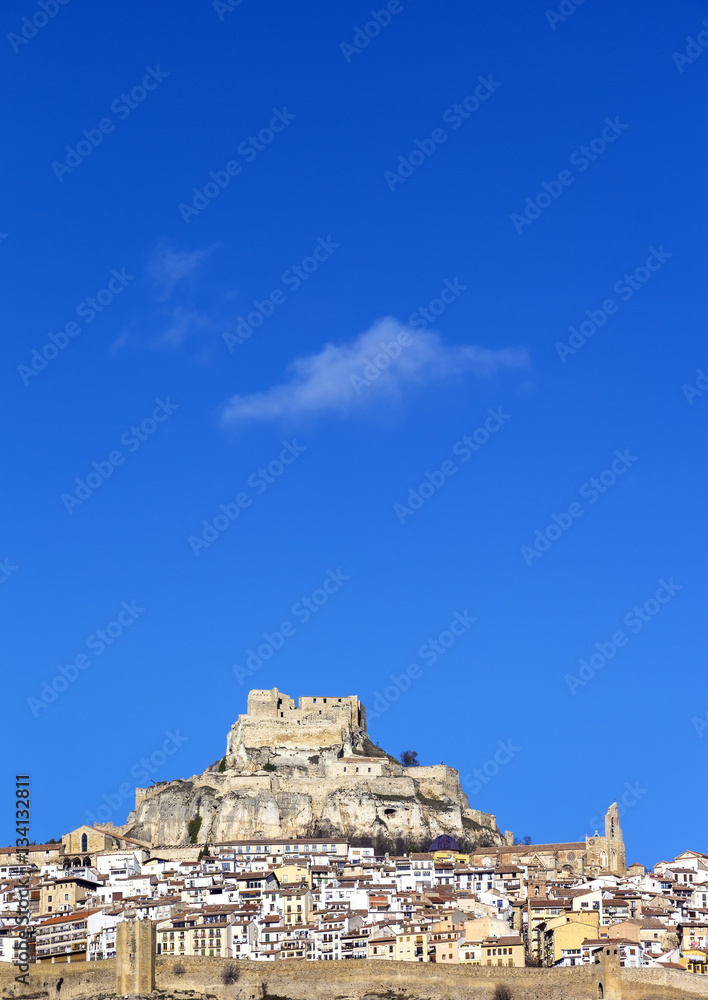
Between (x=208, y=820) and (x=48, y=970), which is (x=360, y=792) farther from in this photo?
(x=48, y=970)


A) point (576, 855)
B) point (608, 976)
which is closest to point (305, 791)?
point (576, 855)

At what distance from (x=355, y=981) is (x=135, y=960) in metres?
7.81

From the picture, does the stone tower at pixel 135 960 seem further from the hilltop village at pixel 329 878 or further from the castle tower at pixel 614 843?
the castle tower at pixel 614 843

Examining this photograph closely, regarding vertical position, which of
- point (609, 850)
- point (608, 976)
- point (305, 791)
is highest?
point (305, 791)

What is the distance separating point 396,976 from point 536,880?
1663cm

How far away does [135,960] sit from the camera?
190 feet

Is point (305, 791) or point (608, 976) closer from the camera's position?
point (608, 976)

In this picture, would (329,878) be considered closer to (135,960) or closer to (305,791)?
(135,960)

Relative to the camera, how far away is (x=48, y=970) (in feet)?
195

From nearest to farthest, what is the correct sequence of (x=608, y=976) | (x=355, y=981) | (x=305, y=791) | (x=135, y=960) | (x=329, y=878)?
(x=608, y=976)
(x=355, y=981)
(x=135, y=960)
(x=329, y=878)
(x=305, y=791)

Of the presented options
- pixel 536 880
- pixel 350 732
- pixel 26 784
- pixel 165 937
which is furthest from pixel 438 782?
pixel 26 784

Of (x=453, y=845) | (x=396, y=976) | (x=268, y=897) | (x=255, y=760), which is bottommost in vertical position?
(x=396, y=976)

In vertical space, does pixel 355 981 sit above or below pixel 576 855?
below

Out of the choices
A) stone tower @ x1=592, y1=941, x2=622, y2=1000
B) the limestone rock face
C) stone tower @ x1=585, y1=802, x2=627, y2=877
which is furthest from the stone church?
stone tower @ x1=592, y1=941, x2=622, y2=1000
